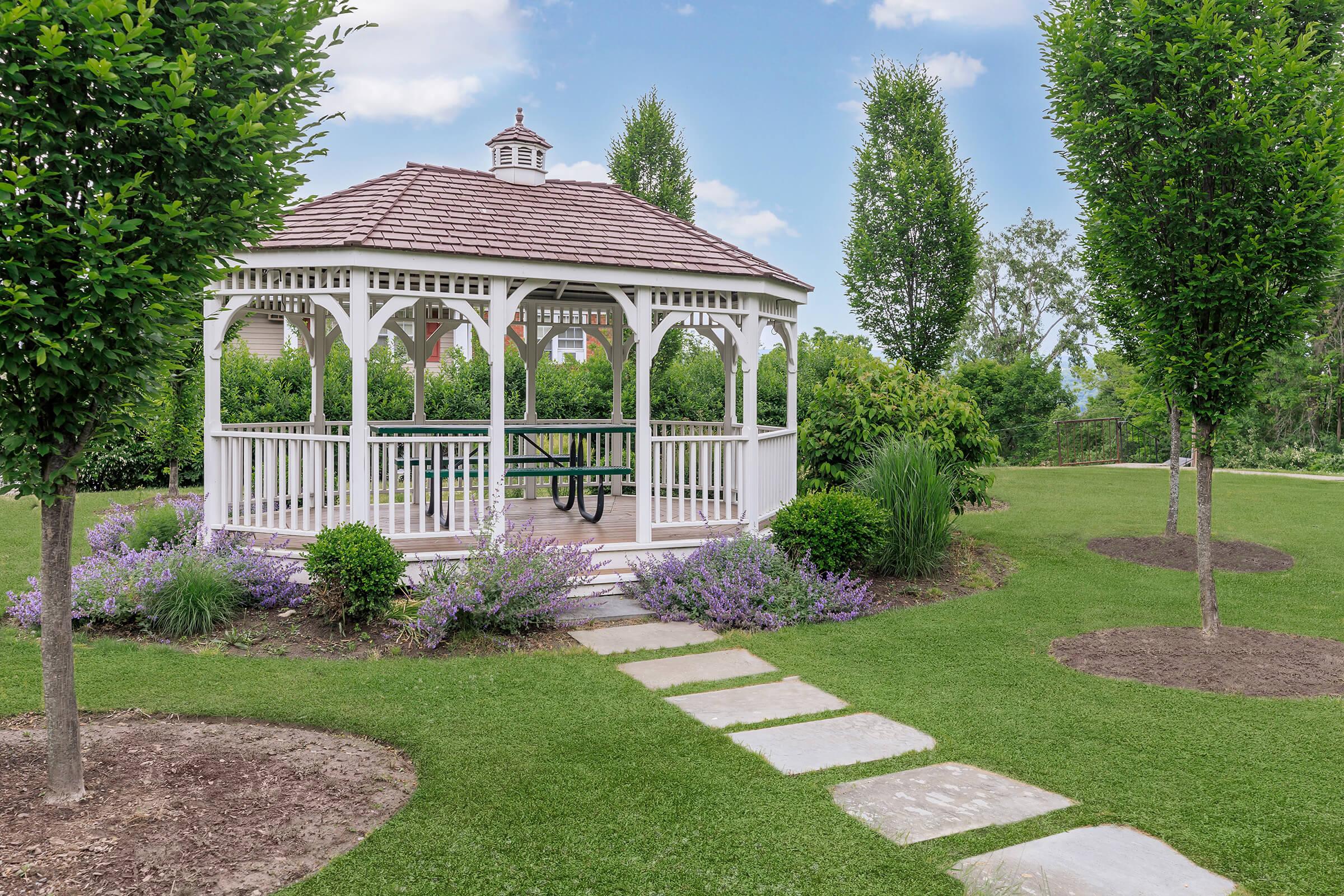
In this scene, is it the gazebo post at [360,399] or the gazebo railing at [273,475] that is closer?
the gazebo post at [360,399]

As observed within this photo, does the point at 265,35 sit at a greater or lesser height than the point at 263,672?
greater

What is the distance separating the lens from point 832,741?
188 inches

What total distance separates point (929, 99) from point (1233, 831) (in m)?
12.2

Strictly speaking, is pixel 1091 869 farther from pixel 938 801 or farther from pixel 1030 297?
pixel 1030 297

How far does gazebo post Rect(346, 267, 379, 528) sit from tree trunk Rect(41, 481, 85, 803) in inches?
146

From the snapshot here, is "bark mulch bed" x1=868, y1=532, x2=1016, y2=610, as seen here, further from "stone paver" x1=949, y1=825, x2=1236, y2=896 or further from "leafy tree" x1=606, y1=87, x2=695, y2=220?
"leafy tree" x1=606, y1=87, x2=695, y2=220

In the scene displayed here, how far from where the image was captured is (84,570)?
24.1 feet

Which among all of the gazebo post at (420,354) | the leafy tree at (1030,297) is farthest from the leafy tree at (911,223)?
the leafy tree at (1030,297)

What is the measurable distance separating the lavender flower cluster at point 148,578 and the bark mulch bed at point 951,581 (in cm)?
501

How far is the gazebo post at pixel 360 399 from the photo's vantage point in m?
7.64

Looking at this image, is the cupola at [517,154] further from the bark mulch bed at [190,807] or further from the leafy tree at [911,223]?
the bark mulch bed at [190,807]

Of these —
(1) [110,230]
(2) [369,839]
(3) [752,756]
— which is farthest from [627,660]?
(1) [110,230]

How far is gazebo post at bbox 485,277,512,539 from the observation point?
25.7ft

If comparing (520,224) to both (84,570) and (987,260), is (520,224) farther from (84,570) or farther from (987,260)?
(987,260)
